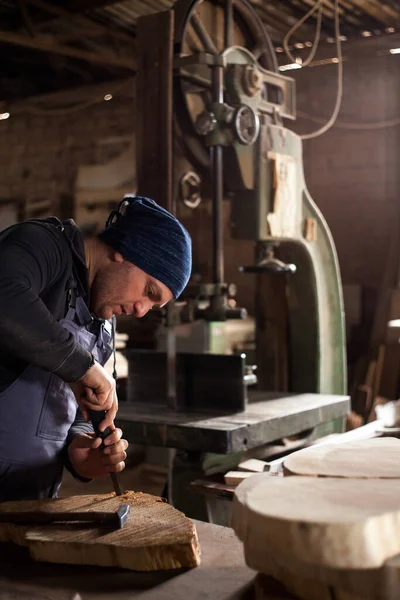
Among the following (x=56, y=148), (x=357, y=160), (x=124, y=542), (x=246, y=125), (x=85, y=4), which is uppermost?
(x=85, y=4)

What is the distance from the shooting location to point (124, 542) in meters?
1.24

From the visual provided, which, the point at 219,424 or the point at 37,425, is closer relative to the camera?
the point at 37,425

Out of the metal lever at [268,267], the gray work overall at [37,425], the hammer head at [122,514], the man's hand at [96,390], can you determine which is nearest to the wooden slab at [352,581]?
the hammer head at [122,514]

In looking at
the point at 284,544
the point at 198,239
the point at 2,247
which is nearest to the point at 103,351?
the point at 2,247

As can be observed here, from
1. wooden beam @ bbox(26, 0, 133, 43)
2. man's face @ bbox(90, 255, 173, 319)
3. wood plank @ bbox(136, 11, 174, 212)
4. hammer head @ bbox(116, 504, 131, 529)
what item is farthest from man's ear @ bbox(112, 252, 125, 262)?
wooden beam @ bbox(26, 0, 133, 43)

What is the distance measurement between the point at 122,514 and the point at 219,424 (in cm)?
117

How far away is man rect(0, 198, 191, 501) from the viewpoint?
5.26 ft

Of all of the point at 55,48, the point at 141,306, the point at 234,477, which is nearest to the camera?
the point at 141,306

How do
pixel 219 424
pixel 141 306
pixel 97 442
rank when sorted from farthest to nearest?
pixel 219 424 < pixel 141 306 < pixel 97 442

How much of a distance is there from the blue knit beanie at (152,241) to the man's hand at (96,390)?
0.31m

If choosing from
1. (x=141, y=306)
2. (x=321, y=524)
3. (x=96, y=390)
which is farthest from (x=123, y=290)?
(x=321, y=524)

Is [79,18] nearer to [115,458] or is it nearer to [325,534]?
[115,458]

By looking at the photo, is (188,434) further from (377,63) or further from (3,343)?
(377,63)

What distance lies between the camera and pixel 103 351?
1.90 metres
